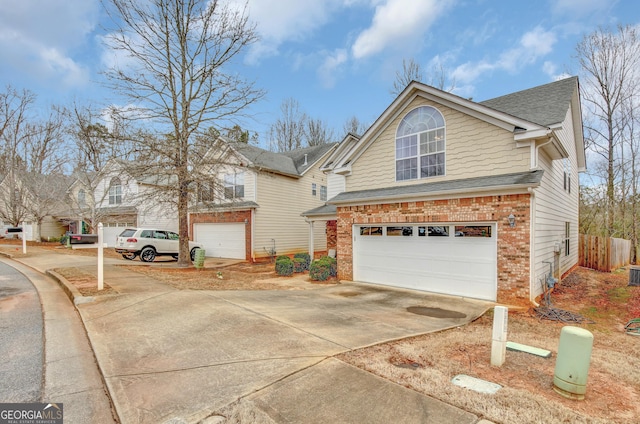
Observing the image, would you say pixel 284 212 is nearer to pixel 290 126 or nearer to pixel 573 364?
pixel 573 364

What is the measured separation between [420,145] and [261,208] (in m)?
11.1

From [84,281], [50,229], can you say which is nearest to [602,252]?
[84,281]

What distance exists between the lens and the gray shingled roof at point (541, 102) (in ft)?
29.9

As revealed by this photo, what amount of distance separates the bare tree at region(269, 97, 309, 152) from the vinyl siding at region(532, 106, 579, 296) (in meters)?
26.7

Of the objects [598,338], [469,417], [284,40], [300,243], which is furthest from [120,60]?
[598,338]

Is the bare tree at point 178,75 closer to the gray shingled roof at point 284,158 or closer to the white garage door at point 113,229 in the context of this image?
the gray shingled roof at point 284,158

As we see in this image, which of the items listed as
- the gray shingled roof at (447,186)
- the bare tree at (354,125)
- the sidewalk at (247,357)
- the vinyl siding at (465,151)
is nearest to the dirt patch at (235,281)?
the sidewalk at (247,357)

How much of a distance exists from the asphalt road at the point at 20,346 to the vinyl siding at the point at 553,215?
970 cm

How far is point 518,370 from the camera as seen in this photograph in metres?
4.21

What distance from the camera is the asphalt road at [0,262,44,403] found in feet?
11.6

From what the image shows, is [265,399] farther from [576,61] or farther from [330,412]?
[576,61]

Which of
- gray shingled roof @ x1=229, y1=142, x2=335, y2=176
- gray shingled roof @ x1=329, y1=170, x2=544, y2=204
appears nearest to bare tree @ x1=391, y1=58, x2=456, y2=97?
gray shingled roof @ x1=229, y1=142, x2=335, y2=176

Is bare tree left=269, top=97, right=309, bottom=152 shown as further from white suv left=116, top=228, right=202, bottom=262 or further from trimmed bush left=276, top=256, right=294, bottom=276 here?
trimmed bush left=276, top=256, right=294, bottom=276

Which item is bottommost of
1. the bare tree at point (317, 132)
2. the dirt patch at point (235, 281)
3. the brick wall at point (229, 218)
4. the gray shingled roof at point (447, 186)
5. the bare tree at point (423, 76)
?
the dirt patch at point (235, 281)
